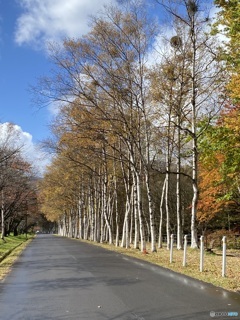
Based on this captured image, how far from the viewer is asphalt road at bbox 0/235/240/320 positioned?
7.32m

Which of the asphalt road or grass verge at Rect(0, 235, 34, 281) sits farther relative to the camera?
grass verge at Rect(0, 235, 34, 281)

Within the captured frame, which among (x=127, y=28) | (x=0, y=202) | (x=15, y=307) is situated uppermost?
(x=127, y=28)

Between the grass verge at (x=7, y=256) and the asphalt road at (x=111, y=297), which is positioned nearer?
the asphalt road at (x=111, y=297)

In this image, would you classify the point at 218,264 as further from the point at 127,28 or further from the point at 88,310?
the point at 127,28

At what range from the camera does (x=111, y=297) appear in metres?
8.96

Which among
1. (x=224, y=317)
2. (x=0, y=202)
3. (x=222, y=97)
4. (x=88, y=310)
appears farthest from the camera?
(x=0, y=202)

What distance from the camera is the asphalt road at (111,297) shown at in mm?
7316

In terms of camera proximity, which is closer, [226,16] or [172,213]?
[226,16]

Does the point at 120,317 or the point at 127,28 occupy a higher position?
the point at 127,28

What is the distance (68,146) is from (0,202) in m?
13.0

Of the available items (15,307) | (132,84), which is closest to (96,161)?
(132,84)

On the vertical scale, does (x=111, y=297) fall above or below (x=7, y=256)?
above

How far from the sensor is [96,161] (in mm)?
37656

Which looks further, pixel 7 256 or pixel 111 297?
pixel 7 256
